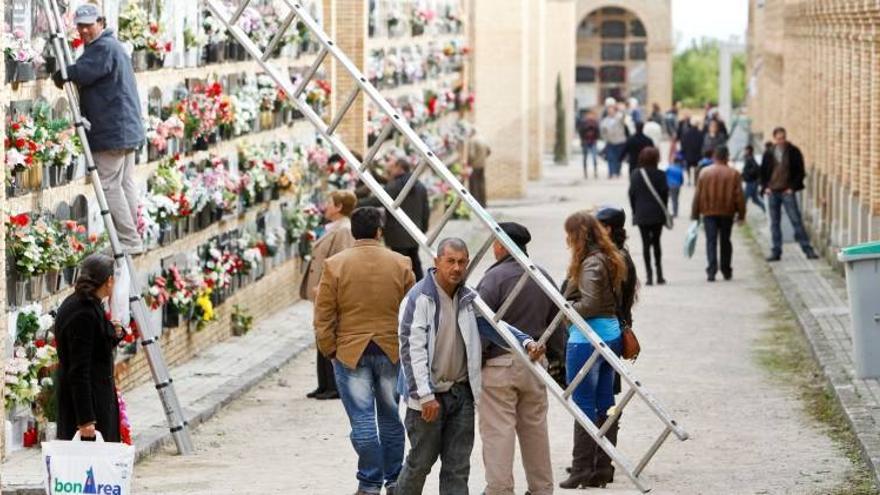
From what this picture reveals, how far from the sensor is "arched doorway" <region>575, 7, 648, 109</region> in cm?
7981

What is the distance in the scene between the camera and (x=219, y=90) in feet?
68.7

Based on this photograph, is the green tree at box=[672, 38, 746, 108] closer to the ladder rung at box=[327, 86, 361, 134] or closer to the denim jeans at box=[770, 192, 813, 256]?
the denim jeans at box=[770, 192, 813, 256]

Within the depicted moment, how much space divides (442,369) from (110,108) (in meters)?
4.11

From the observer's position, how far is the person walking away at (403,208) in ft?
67.7

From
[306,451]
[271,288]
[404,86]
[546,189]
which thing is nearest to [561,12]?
[546,189]

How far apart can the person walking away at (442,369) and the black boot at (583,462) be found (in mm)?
1923

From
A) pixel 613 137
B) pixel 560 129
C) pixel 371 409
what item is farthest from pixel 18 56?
pixel 560 129

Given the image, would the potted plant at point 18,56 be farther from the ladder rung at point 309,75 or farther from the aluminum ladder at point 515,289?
the ladder rung at point 309,75

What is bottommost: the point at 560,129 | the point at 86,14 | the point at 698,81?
the point at 560,129

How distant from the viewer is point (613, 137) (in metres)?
53.8

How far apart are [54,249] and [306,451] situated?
7.72 ft

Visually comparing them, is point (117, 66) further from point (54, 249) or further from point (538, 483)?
point (538, 483)

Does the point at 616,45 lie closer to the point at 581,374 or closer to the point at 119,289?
the point at 119,289

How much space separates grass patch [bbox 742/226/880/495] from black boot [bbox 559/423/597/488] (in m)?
1.53
